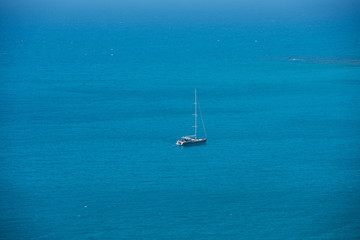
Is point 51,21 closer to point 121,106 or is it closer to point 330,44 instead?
point 330,44

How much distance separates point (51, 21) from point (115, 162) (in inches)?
5392

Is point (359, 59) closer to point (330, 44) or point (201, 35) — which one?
point (330, 44)

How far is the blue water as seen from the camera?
51.6 metres

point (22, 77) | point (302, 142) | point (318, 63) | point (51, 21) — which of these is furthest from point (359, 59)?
point (51, 21)

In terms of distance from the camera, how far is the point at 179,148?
6606 cm

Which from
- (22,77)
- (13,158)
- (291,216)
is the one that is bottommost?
(291,216)

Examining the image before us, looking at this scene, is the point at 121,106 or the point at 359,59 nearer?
the point at 121,106

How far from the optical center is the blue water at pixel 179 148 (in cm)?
5159

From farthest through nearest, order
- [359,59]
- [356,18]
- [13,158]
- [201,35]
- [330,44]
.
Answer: [356,18] < [201,35] < [330,44] < [359,59] < [13,158]

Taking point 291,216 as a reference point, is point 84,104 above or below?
above

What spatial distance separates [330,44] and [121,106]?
59908 mm

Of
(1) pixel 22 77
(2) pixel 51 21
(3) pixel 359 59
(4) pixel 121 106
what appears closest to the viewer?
(4) pixel 121 106

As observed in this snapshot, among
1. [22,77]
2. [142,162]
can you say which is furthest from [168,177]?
[22,77]

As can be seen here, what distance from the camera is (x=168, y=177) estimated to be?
59.1 metres
